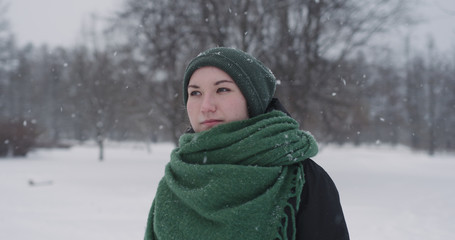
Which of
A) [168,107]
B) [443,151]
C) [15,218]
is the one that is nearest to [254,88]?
[15,218]

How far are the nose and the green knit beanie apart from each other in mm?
122

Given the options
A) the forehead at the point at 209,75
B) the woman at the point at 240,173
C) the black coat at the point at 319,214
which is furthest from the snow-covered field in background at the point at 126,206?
the black coat at the point at 319,214

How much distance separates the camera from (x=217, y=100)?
138cm

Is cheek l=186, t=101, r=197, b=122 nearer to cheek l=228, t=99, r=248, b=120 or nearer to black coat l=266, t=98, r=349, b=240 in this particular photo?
cheek l=228, t=99, r=248, b=120

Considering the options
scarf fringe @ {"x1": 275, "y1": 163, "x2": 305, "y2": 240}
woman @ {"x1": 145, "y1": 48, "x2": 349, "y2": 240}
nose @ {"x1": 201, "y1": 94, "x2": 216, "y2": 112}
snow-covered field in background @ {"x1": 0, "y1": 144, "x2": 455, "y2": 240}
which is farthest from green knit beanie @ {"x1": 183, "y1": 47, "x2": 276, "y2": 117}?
snow-covered field in background @ {"x1": 0, "y1": 144, "x2": 455, "y2": 240}

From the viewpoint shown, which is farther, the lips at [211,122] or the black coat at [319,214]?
the lips at [211,122]

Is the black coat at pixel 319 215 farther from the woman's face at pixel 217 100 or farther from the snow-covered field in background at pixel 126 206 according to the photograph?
the snow-covered field in background at pixel 126 206

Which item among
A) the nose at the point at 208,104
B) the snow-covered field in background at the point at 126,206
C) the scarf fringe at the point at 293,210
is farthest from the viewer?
the snow-covered field in background at the point at 126,206

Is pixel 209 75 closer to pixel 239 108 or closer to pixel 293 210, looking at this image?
pixel 239 108

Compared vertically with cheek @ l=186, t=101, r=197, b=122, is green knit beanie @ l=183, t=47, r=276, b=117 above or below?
above

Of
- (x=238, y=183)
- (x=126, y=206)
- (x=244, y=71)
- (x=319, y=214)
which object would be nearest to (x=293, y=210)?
(x=319, y=214)

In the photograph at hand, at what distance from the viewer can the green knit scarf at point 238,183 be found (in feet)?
3.96

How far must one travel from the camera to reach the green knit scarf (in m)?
A: 1.21

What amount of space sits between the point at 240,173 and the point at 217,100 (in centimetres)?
32
